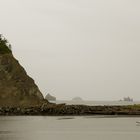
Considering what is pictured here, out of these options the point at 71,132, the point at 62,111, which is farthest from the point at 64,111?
the point at 71,132

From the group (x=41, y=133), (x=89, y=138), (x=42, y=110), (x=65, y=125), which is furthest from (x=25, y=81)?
(x=89, y=138)

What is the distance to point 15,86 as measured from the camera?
447ft

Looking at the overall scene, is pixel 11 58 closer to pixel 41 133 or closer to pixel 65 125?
pixel 65 125

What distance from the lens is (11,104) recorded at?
13712 centimetres

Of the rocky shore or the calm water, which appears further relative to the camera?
the rocky shore

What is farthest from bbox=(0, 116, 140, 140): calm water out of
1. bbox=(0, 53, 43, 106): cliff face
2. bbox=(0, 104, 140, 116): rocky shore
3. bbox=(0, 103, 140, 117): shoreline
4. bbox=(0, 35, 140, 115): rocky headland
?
bbox=(0, 53, 43, 106): cliff face

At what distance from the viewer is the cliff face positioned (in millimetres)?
135625

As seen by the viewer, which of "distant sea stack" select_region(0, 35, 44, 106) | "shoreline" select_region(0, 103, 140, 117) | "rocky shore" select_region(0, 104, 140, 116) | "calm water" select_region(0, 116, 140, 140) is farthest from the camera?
"distant sea stack" select_region(0, 35, 44, 106)

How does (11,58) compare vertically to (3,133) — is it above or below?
above

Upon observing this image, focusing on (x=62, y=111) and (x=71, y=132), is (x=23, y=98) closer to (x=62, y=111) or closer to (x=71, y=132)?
(x=62, y=111)

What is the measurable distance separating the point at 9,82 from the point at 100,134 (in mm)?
60977

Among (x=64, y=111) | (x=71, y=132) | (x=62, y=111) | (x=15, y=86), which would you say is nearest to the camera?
(x=71, y=132)

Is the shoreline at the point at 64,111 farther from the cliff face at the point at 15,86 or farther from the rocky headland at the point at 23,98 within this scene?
the cliff face at the point at 15,86

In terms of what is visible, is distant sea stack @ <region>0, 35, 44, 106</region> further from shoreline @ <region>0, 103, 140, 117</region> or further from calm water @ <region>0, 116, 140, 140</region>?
calm water @ <region>0, 116, 140, 140</region>
